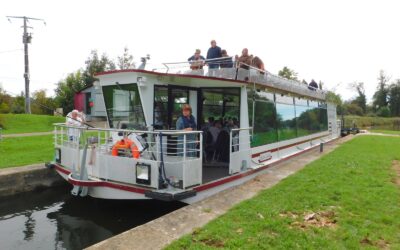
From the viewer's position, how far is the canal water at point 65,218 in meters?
6.21

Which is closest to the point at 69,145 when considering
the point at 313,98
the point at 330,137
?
the point at 313,98

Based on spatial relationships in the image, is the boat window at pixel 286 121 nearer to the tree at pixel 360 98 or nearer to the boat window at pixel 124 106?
the boat window at pixel 124 106

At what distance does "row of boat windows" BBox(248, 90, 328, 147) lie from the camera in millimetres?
9172

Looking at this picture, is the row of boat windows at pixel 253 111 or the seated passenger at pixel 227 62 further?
the seated passenger at pixel 227 62

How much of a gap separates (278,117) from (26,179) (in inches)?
306

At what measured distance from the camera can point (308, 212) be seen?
5672mm

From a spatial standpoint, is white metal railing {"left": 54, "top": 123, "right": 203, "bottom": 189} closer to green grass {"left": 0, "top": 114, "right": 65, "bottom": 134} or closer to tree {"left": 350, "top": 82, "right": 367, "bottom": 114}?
green grass {"left": 0, "top": 114, "right": 65, "bottom": 134}

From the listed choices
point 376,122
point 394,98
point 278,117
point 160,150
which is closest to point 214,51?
point 278,117

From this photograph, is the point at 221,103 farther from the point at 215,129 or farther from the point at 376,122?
the point at 376,122

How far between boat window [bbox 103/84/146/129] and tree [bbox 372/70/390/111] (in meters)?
79.6

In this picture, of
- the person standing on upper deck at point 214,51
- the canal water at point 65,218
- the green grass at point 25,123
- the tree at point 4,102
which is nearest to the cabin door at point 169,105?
the canal water at point 65,218

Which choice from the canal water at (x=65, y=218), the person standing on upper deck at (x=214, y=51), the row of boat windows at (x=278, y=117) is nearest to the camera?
the canal water at (x=65, y=218)

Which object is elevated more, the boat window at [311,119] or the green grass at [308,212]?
the boat window at [311,119]

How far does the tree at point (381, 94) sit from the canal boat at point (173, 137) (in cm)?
7579
